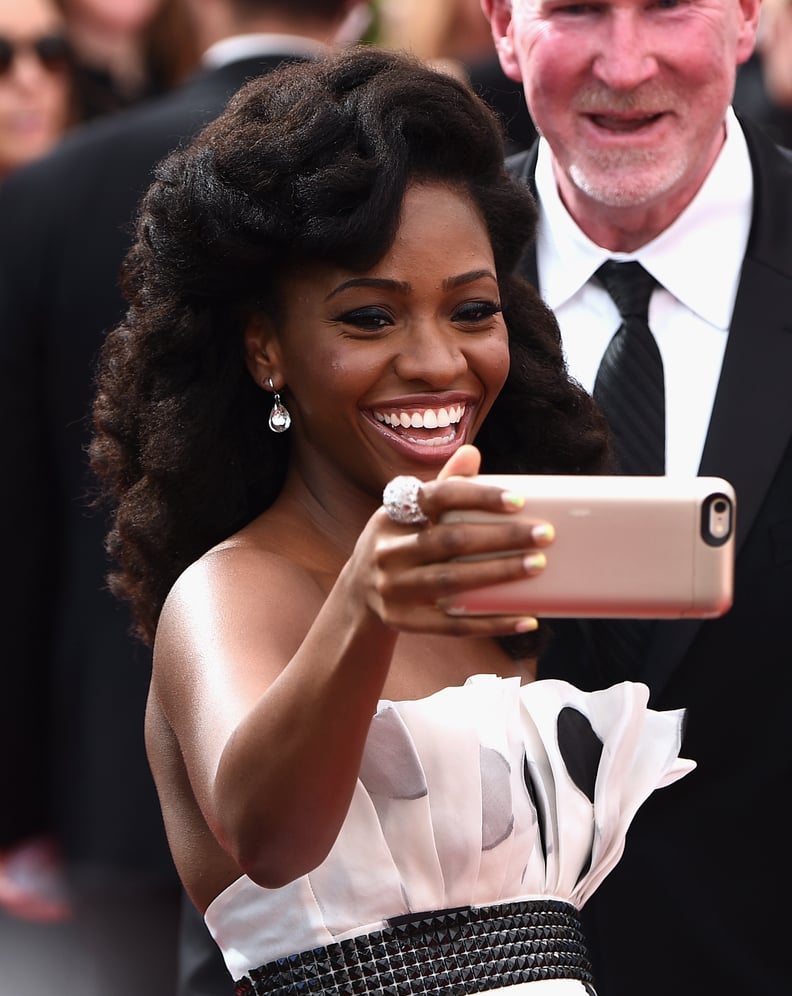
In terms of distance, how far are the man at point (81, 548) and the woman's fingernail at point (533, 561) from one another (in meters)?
2.16

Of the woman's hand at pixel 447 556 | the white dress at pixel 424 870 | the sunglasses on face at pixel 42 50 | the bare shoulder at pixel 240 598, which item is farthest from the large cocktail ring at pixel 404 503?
the sunglasses on face at pixel 42 50

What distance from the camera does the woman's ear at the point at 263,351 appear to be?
2.83 m

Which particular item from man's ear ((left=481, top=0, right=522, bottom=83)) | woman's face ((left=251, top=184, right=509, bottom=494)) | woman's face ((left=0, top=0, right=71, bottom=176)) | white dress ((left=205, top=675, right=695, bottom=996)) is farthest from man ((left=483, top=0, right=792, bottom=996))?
woman's face ((left=0, top=0, right=71, bottom=176))

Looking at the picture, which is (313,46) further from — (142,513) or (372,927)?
(372,927)

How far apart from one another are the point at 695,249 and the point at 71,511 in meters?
1.48

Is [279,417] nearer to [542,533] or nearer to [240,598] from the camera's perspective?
[240,598]

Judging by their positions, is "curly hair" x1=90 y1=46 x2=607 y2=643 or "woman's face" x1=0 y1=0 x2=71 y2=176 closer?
"curly hair" x1=90 y1=46 x2=607 y2=643

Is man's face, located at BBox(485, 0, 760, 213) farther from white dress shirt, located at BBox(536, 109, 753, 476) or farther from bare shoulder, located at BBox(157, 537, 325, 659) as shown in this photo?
bare shoulder, located at BBox(157, 537, 325, 659)

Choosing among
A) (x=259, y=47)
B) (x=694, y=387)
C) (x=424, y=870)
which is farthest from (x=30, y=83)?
(x=424, y=870)

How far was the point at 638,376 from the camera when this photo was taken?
348 centimetres

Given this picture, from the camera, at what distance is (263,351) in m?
2.85

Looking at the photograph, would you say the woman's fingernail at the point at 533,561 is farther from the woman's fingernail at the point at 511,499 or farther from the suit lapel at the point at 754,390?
the suit lapel at the point at 754,390

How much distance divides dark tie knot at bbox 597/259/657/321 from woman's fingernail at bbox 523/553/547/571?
1469mm

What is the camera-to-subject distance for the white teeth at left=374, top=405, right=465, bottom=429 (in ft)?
8.87
